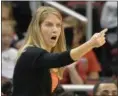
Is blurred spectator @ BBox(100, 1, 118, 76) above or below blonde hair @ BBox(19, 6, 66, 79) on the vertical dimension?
below

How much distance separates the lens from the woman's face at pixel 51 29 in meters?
3.86

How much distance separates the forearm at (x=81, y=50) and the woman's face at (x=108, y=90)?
6.20ft

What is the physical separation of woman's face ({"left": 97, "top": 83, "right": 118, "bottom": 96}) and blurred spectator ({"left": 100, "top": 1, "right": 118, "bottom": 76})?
154cm

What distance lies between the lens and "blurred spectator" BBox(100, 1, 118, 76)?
23.2 ft

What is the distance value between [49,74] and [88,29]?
9.70ft

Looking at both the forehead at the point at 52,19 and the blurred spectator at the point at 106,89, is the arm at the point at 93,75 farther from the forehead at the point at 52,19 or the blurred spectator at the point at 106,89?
the forehead at the point at 52,19

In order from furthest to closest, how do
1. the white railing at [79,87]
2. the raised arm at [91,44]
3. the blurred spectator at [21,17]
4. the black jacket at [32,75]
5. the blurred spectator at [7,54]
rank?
the blurred spectator at [21,17] < the blurred spectator at [7,54] < the white railing at [79,87] < the black jacket at [32,75] < the raised arm at [91,44]

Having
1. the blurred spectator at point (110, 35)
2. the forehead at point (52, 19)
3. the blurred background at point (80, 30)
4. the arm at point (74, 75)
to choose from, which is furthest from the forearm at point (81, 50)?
the blurred spectator at point (110, 35)

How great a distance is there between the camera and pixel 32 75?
12.7 feet

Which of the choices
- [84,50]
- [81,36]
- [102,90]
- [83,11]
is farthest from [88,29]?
[84,50]

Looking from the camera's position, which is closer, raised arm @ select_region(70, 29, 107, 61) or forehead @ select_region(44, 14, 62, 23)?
raised arm @ select_region(70, 29, 107, 61)

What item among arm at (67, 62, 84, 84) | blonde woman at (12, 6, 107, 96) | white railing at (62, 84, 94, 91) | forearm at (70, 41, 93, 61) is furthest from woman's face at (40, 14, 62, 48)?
arm at (67, 62, 84, 84)

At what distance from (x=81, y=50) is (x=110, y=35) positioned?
373cm

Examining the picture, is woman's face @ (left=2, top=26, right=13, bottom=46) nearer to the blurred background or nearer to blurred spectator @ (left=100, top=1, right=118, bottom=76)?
the blurred background
